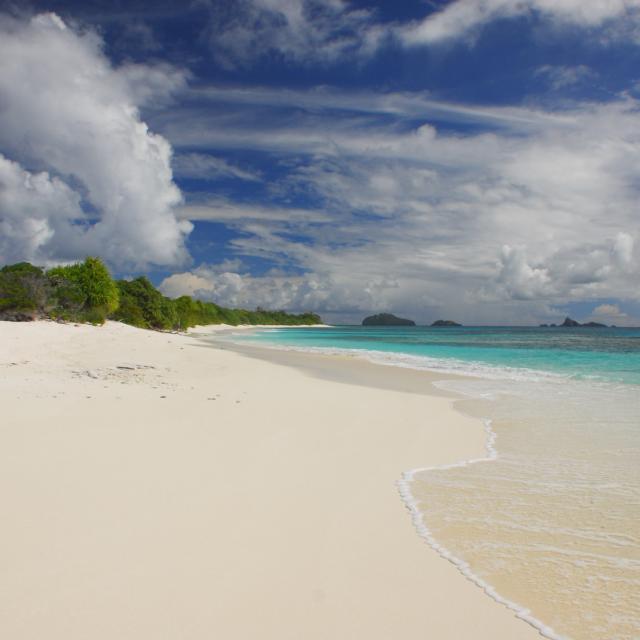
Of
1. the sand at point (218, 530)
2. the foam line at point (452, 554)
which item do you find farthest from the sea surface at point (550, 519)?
the sand at point (218, 530)

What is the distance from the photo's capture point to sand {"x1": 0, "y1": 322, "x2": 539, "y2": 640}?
120 inches

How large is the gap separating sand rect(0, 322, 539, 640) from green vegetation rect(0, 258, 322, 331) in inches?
1840

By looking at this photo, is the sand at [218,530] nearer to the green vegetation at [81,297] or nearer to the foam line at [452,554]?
the foam line at [452,554]

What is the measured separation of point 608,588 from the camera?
11.8 feet

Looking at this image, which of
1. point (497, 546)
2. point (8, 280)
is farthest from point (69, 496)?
point (8, 280)

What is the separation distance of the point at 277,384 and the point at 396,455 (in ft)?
26.4

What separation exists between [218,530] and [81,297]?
58637 millimetres

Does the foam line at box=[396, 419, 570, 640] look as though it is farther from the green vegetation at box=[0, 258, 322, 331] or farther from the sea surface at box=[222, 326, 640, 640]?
the green vegetation at box=[0, 258, 322, 331]

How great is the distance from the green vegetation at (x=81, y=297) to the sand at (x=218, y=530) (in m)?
46.7

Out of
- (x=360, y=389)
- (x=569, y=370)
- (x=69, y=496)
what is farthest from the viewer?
(x=569, y=370)

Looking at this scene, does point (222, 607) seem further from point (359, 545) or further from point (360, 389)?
point (360, 389)

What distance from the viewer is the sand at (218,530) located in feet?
10.0

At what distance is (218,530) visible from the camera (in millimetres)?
4238

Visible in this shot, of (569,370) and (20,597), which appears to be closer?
(20,597)
